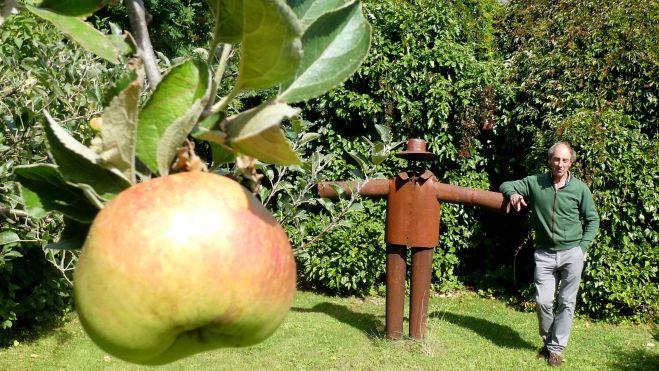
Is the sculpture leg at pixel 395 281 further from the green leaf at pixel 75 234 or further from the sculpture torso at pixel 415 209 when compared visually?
the green leaf at pixel 75 234

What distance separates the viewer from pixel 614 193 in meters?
5.90

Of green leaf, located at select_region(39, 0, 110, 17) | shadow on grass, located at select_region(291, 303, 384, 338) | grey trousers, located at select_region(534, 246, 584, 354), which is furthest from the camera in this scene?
shadow on grass, located at select_region(291, 303, 384, 338)

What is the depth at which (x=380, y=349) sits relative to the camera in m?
5.00

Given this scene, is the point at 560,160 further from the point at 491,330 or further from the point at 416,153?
the point at 491,330

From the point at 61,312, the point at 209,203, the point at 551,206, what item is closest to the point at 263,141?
the point at 209,203

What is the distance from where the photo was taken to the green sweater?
15.6 feet

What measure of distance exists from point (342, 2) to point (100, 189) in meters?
0.35

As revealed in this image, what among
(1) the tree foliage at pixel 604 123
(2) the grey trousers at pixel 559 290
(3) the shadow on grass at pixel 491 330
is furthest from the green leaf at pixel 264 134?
(1) the tree foliage at pixel 604 123

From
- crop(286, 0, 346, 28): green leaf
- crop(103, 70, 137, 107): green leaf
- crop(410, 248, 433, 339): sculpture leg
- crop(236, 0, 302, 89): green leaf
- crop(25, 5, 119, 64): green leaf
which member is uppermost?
crop(286, 0, 346, 28): green leaf

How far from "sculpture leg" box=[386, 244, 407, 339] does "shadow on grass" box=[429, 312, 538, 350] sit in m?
0.95

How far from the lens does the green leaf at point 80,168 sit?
24.8 inches

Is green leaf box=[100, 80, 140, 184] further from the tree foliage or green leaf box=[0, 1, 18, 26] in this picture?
the tree foliage

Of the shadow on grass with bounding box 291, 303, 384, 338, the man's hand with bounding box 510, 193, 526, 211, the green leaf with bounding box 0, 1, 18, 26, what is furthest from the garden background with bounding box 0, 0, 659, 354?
the green leaf with bounding box 0, 1, 18, 26

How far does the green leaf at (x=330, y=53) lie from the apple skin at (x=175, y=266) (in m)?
0.13
